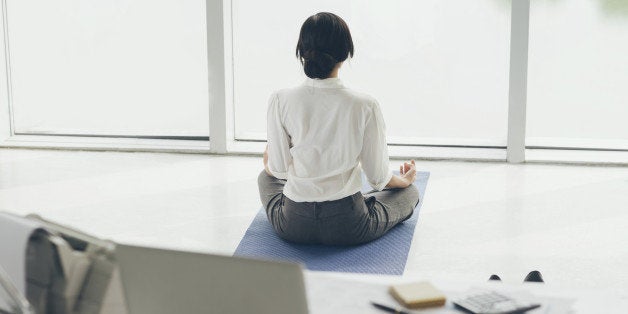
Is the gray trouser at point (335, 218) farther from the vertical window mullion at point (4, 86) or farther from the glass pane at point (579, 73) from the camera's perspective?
the vertical window mullion at point (4, 86)

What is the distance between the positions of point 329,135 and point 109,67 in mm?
2704

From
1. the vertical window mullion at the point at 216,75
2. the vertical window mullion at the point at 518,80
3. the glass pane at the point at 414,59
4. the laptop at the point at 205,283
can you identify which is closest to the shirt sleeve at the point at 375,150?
the vertical window mullion at the point at 518,80

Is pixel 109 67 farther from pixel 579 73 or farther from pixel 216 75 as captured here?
pixel 579 73

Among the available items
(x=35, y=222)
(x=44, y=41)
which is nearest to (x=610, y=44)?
(x=44, y=41)

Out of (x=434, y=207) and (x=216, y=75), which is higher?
(x=216, y=75)

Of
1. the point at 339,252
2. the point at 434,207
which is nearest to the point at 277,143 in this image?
the point at 339,252

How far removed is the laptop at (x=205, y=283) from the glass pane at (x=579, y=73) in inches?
164

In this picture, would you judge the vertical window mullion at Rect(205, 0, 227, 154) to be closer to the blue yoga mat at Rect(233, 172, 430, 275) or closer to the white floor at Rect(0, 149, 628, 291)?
the white floor at Rect(0, 149, 628, 291)

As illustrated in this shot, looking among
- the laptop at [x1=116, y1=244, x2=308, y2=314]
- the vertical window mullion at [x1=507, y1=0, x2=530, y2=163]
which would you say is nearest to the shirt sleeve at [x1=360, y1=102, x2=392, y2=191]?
the vertical window mullion at [x1=507, y1=0, x2=530, y2=163]

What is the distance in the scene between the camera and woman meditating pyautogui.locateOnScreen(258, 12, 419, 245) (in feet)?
11.3

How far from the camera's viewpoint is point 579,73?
5191 millimetres

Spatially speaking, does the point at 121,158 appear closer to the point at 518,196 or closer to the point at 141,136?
the point at 141,136

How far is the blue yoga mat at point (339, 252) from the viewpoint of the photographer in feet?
11.2

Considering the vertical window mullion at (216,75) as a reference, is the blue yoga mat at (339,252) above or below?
below
